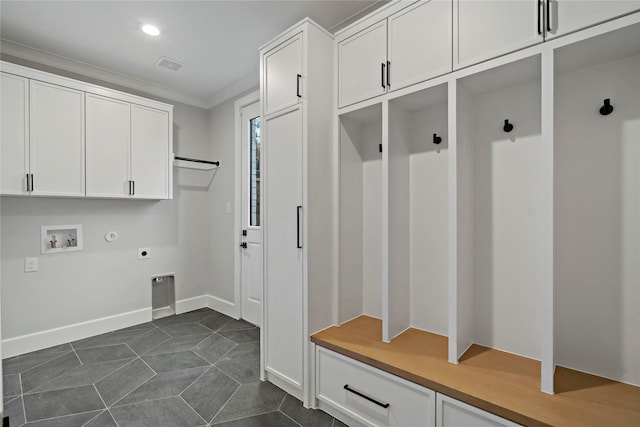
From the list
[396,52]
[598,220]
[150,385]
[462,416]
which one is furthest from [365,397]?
[396,52]

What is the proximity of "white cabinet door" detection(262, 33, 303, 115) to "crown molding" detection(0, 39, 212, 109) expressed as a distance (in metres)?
2.00

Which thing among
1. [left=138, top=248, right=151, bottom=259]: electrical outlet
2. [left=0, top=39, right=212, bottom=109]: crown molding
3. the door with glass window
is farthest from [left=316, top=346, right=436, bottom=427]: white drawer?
[left=0, top=39, right=212, bottom=109]: crown molding

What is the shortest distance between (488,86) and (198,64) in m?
2.67

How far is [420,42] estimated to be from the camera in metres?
1.69

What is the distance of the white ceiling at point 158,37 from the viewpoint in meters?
2.17

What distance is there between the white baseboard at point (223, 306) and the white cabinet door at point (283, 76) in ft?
7.75

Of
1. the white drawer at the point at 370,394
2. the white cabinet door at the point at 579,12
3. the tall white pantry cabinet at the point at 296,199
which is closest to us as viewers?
the white cabinet door at the point at 579,12

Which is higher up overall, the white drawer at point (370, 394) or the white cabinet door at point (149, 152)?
the white cabinet door at point (149, 152)

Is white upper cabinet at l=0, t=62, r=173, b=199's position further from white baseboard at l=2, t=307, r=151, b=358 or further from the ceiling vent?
white baseboard at l=2, t=307, r=151, b=358

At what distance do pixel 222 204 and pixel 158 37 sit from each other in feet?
6.00

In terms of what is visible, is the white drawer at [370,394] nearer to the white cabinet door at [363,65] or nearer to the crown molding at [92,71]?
the white cabinet door at [363,65]

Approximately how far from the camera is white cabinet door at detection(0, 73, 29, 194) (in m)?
2.34

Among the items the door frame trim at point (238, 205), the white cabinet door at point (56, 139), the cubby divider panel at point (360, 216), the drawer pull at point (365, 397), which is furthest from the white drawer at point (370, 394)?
the white cabinet door at point (56, 139)

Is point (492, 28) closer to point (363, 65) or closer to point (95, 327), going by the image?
point (363, 65)
